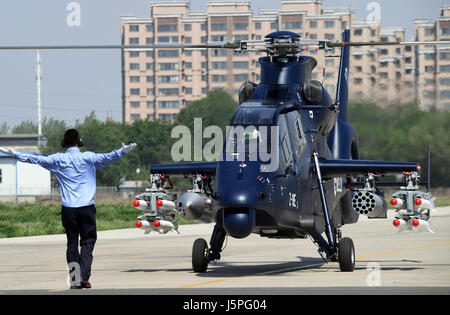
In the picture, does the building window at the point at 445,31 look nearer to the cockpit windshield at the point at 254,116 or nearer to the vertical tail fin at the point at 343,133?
the vertical tail fin at the point at 343,133

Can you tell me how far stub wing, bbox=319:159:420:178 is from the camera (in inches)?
792

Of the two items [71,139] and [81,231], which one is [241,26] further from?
[81,231]

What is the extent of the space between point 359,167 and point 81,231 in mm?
7564

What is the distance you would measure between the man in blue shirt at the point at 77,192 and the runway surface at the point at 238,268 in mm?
590

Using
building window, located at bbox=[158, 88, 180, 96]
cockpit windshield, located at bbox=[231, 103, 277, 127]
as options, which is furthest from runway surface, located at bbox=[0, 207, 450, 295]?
building window, located at bbox=[158, 88, 180, 96]

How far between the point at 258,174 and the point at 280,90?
305 cm

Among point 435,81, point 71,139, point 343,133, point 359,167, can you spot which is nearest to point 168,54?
point 435,81

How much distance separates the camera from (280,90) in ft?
65.6

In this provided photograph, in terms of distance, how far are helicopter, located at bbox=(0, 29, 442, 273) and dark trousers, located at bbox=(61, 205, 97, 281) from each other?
318 centimetres

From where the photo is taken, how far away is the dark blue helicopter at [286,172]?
17.4 metres
